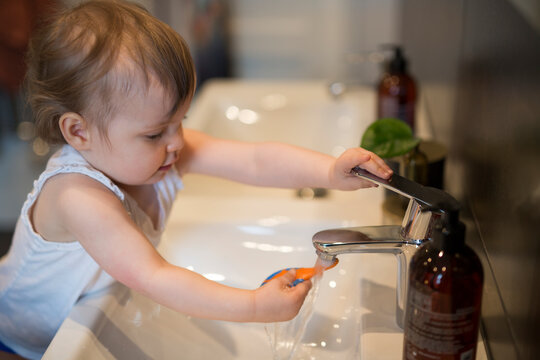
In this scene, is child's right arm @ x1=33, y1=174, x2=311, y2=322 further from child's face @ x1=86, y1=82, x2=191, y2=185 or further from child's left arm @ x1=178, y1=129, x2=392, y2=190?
child's left arm @ x1=178, y1=129, x2=392, y2=190

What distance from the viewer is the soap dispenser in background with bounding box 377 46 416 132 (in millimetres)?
1093

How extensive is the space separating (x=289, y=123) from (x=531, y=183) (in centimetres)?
88

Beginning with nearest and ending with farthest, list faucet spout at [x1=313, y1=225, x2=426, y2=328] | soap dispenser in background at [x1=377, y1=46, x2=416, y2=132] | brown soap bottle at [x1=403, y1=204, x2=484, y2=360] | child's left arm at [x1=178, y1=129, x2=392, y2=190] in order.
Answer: brown soap bottle at [x1=403, y1=204, x2=484, y2=360] < faucet spout at [x1=313, y1=225, x2=426, y2=328] < child's left arm at [x1=178, y1=129, x2=392, y2=190] < soap dispenser in background at [x1=377, y1=46, x2=416, y2=132]

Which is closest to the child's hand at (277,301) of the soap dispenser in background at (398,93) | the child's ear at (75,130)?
the child's ear at (75,130)

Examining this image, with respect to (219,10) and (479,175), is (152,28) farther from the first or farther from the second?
(219,10)

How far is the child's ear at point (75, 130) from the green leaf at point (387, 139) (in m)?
0.32

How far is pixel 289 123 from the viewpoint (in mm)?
1323

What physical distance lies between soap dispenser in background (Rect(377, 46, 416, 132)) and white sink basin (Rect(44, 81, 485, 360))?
0.62ft

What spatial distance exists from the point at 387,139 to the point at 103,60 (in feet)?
1.12

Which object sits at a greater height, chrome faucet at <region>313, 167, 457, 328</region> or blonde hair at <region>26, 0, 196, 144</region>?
blonde hair at <region>26, 0, 196, 144</region>

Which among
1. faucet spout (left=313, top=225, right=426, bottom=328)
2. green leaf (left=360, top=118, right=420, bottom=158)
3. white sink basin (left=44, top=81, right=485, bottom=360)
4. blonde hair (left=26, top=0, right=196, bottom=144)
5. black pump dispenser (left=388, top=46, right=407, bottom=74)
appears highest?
blonde hair (left=26, top=0, right=196, bottom=144)

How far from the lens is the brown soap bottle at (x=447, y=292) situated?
44 centimetres

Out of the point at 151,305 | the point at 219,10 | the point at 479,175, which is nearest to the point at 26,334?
the point at 151,305

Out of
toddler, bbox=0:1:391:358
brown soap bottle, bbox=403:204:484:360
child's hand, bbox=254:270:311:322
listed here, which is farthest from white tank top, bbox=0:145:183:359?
brown soap bottle, bbox=403:204:484:360
